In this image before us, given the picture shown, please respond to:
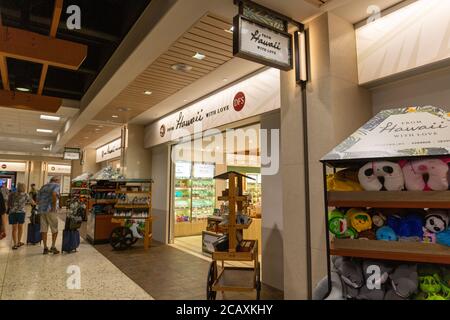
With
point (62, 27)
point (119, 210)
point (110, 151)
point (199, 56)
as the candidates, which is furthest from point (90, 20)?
point (110, 151)

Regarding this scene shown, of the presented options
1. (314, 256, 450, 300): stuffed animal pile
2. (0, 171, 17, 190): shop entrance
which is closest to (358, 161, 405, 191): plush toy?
(314, 256, 450, 300): stuffed animal pile

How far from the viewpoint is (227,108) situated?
519 centimetres

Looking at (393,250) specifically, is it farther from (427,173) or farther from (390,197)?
(427,173)

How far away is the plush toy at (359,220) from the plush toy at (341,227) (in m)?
0.03

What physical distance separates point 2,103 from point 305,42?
5342 mm

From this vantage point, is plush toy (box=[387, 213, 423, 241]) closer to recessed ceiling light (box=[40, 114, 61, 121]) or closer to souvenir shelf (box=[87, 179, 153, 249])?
souvenir shelf (box=[87, 179, 153, 249])

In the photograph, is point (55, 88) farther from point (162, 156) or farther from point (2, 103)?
point (162, 156)

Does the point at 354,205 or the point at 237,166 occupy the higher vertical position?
the point at 237,166

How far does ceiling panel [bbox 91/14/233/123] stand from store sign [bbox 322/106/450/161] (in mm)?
2051

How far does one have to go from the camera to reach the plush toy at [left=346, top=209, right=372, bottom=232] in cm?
172

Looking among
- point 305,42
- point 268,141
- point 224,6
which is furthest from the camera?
point 268,141

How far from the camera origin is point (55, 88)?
707 centimetres

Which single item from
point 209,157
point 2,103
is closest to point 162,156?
point 209,157

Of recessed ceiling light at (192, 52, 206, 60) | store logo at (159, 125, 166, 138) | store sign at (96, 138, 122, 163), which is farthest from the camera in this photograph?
store sign at (96, 138, 122, 163)
